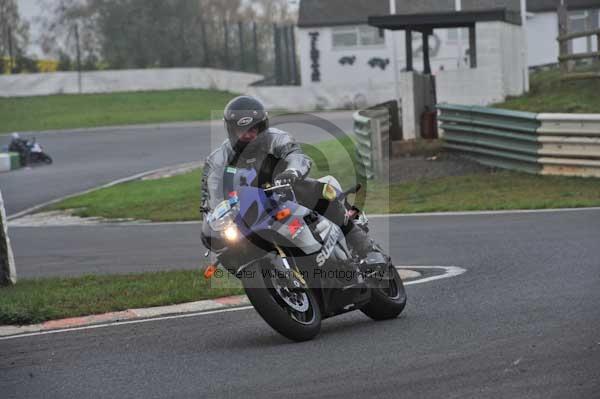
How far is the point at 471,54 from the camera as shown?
24391 millimetres

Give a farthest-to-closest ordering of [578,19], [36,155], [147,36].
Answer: [147,36] → [578,19] → [36,155]

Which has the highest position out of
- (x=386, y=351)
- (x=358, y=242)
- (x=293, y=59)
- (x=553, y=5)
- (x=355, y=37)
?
(x=553, y=5)

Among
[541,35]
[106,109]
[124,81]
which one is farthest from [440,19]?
[124,81]

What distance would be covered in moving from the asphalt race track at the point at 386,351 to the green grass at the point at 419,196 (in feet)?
16.8

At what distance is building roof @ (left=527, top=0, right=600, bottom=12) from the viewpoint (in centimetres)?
4753

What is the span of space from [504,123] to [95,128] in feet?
86.5

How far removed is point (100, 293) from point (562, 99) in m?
13.9

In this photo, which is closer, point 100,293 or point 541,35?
point 100,293

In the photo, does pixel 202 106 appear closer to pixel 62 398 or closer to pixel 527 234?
pixel 527 234

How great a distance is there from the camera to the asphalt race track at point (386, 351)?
6141 mm

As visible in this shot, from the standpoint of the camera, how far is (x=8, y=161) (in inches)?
1217

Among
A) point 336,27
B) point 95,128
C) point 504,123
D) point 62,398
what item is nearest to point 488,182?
point 504,123

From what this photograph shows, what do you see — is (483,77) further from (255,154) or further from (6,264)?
(255,154)

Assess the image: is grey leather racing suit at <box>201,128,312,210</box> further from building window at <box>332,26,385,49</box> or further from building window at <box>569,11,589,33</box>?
building window at <box>332,26,385,49</box>
